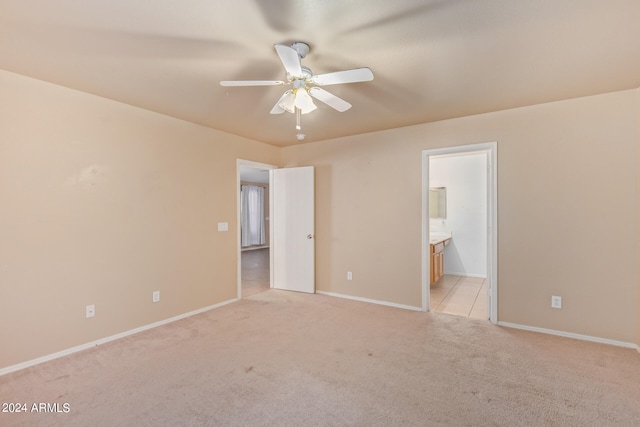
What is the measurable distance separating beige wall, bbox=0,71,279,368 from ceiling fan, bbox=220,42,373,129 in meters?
1.70

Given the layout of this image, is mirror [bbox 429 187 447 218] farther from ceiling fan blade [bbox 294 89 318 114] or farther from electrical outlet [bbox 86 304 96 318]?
electrical outlet [bbox 86 304 96 318]

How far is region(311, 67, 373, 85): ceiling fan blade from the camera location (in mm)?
1834

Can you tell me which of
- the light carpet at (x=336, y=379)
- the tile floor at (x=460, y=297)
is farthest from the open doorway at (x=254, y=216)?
the light carpet at (x=336, y=379)

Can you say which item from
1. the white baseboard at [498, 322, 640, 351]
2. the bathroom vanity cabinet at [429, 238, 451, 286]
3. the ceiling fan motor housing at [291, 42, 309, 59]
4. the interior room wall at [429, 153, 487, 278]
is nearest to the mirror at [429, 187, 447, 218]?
the interior room wall at [429, 153, 487, 278]

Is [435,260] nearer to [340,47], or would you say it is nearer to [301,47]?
[340,47]

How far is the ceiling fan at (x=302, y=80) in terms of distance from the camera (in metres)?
1.76

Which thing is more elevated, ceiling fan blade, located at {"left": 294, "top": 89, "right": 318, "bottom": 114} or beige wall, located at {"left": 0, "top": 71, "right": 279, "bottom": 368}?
ceiling fan blade, located at {"left": 294, "top": 89, "right": 318, "bottom": 114}

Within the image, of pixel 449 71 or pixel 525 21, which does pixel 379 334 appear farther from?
pixel 525 21

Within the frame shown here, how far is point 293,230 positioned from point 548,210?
327 cm

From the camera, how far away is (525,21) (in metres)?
1.70

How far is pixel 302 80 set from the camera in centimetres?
204

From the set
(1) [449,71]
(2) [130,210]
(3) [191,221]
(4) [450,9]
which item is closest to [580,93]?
(1) [449,71]

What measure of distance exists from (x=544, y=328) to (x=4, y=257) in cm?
497

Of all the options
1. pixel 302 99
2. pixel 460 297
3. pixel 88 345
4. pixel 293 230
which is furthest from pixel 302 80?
pixel 460 297
